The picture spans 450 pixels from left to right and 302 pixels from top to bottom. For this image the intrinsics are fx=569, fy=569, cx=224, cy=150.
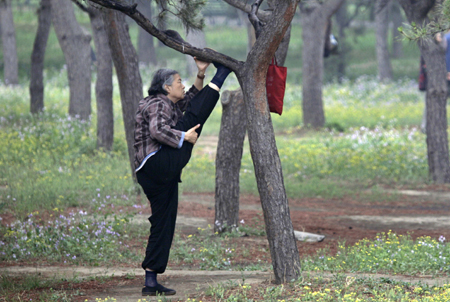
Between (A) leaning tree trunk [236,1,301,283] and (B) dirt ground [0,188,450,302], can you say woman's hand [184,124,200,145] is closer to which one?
(A) leaning tree trunk [236,1,301,283]

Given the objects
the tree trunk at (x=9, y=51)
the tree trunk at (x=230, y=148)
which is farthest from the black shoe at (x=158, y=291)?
the tree trunk at (x=9, y=51)

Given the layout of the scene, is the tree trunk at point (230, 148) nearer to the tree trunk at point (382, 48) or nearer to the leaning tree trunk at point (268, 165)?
the leaning tree trunk at point (268, 165)

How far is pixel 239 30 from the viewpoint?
1879 inches

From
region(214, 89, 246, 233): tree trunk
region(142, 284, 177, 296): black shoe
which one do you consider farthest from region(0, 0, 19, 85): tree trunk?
region(142, 284, 177, 296): black shoe

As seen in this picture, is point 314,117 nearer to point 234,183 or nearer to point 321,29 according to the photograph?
point 321,29

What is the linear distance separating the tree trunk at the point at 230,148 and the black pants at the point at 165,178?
2332 mm

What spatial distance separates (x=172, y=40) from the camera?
4984 mm

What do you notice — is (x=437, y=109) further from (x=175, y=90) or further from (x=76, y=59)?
(x=76, y=59)

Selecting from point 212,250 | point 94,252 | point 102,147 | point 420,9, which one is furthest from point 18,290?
point 420,9

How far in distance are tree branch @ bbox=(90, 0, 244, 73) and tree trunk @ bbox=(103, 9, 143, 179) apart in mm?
3912

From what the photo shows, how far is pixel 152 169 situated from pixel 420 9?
6.97 m

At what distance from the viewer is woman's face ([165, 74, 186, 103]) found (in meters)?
5.09

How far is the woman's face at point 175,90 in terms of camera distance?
16.7ft

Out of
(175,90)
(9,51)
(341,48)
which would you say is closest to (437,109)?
(175,90)
